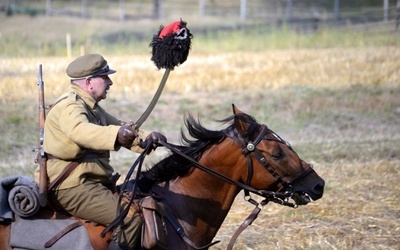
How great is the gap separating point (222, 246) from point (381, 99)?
10400 millimetres

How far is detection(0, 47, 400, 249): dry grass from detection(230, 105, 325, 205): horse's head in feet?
6.47

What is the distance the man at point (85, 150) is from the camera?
17.1ft

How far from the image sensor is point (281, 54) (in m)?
24.6

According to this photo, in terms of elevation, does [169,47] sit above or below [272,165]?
above

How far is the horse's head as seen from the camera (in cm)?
573

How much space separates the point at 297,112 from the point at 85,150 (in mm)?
11331

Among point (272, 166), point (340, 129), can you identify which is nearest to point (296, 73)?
point (340, 129)

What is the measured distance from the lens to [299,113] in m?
16.3

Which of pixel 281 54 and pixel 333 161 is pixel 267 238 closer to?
pixel 333 161

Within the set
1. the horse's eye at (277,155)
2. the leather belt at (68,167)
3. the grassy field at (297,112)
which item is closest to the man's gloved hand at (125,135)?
the leather belt at (68,167)

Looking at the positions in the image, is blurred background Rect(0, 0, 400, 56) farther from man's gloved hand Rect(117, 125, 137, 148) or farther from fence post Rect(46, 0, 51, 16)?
man's gloved hand Rect(117, 125, 137, 148)

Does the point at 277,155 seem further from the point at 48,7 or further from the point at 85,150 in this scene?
the point at 48,7

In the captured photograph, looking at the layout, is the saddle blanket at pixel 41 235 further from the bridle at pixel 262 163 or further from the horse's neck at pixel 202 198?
the bridle at pixel 262 163

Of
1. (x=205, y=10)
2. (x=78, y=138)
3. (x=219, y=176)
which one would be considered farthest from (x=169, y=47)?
(x=205, y=10)
